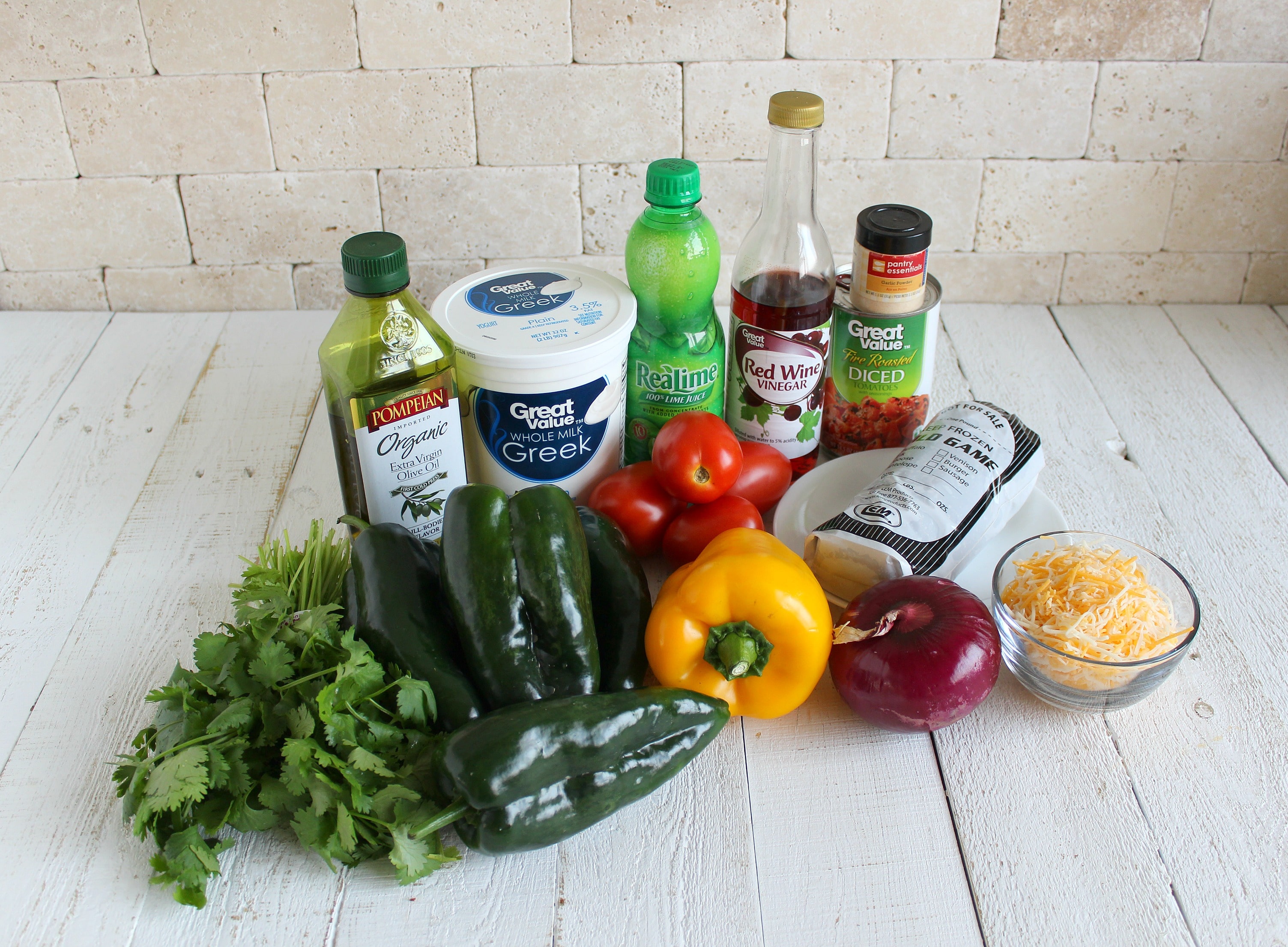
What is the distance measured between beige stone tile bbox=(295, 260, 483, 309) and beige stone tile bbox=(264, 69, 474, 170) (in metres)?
0.17

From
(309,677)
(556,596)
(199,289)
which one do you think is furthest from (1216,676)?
(199,289)

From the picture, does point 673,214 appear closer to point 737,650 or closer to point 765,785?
point 737,650

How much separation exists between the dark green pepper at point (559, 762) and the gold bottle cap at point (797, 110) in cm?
63

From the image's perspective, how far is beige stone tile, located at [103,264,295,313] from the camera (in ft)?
5.89

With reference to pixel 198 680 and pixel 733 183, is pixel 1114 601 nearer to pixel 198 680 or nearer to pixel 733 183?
pixel 198 680

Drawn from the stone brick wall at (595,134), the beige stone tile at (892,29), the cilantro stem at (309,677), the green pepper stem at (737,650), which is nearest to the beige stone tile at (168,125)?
the stone brick wall at (595,134)

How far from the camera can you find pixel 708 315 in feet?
4.17

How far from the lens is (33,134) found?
5.45ft

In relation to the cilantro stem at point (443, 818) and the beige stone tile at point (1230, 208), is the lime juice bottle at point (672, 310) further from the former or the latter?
the beige stone tile at point (1230, 208)

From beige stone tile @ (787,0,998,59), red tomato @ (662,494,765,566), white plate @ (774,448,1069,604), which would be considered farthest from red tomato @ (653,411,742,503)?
beige stone tile @ (787,0,998,59)

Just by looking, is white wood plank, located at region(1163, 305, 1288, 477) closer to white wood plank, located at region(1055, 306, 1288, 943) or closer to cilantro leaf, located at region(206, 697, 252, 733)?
white wood plank, located at region(1055, 306, 1288, 943)

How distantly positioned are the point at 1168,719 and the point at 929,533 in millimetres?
289

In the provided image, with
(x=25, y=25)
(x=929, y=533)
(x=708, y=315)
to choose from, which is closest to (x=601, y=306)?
(x=708, y=315)

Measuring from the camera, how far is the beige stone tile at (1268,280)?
1796mm
